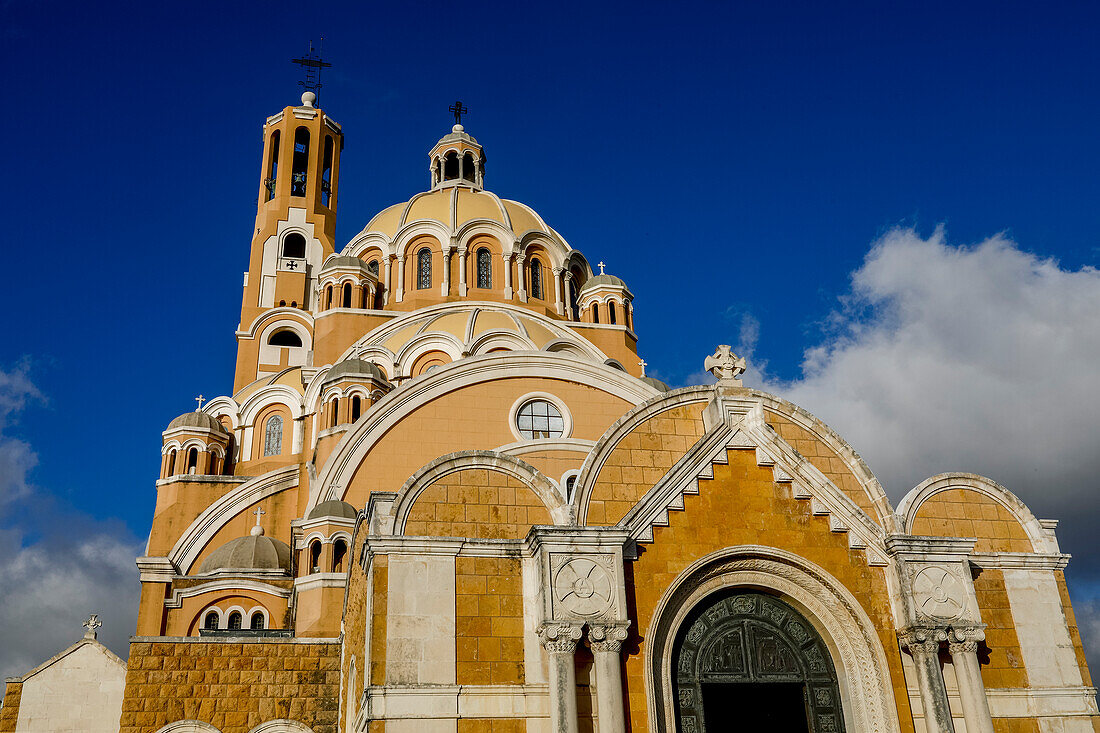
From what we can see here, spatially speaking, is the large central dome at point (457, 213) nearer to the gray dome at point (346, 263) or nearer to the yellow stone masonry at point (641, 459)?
the gray dome at point (346, 263)

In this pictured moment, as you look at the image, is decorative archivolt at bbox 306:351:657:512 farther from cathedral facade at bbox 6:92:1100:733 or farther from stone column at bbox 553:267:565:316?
stone column at bbox 553:267:565:316

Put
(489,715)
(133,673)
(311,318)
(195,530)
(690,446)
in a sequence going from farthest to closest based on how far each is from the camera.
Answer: (311,318)
(195,530)
(133,673)
(690,446)
(489,715)

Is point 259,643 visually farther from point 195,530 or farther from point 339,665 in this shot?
point 195,530

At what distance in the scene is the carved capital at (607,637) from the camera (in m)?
10.4

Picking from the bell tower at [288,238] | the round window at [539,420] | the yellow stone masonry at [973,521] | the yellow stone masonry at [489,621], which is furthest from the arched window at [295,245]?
the yellow stone masonry at [973,521]

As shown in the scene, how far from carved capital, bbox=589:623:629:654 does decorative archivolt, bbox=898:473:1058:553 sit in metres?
4.24

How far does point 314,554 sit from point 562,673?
446 inches

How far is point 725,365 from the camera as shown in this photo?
12.9 m

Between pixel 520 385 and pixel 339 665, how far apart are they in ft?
28.3

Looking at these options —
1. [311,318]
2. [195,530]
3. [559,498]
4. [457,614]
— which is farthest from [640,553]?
[311,318]

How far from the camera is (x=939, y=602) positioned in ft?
37.5

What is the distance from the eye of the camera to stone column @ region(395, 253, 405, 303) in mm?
32844

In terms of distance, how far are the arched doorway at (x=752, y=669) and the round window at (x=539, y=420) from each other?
35.9ft

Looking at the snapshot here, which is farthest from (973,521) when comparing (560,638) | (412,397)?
(412,397)
